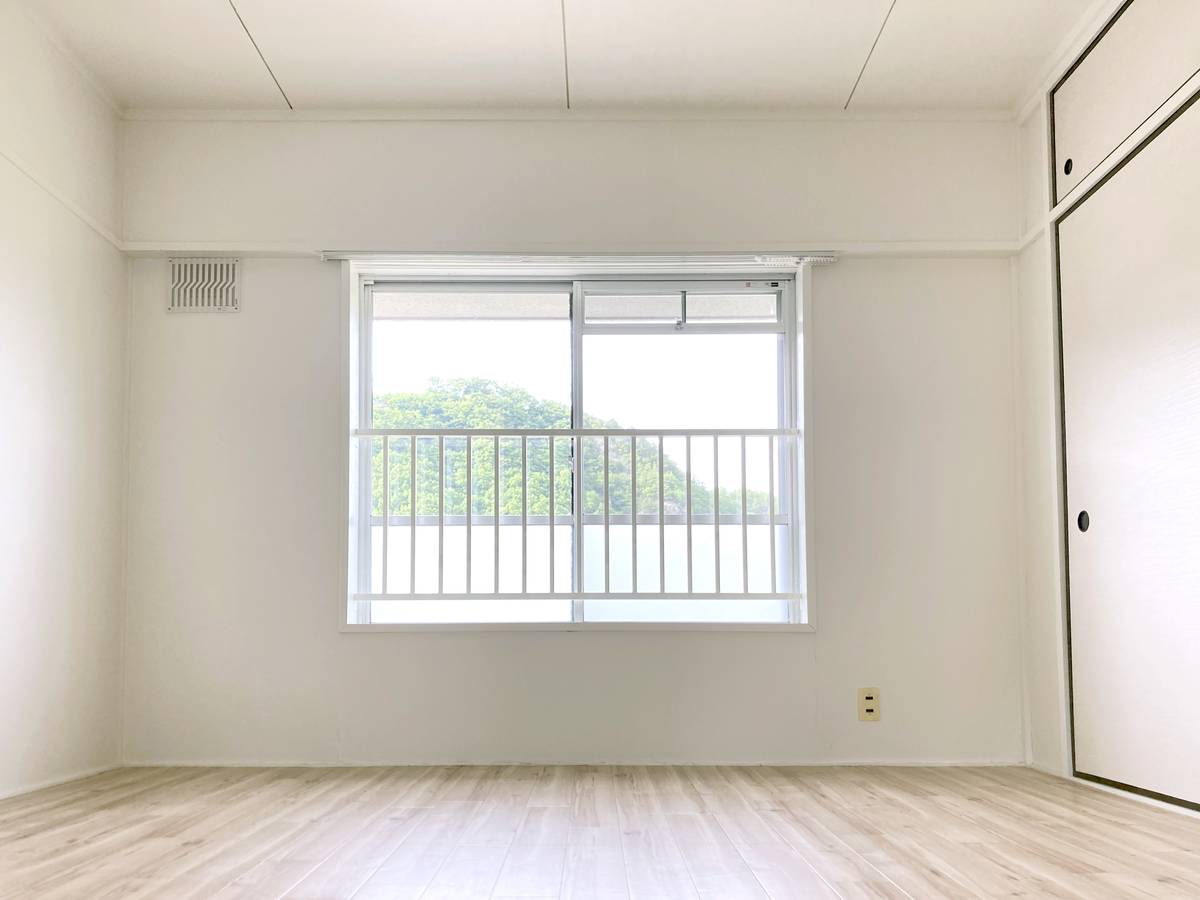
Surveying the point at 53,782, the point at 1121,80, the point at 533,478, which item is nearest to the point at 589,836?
the point at 533,478

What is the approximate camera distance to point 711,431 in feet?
12.3

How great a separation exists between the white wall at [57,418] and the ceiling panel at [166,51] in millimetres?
102

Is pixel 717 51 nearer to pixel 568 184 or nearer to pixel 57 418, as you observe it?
pixel 568 184

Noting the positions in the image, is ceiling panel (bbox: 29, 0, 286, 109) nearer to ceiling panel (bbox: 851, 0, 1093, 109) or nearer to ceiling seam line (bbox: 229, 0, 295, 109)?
ceiling seam line (bbox: 229, 0, 295, 109)

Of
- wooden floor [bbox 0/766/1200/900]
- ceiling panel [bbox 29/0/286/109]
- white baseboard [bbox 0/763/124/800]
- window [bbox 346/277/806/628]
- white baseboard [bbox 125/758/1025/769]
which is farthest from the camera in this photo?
window [bbox 346/277/806/628]

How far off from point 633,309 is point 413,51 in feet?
4.00

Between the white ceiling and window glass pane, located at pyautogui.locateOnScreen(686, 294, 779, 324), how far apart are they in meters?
0.70

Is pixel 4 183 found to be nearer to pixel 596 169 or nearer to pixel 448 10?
pixel 448 10

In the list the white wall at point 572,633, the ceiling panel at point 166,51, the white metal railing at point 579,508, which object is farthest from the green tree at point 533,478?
the ceiling panel at point 166,51

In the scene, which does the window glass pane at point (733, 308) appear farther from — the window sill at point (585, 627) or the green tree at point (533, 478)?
the window sill at point (585, 627)

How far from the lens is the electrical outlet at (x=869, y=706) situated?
3.56 metres

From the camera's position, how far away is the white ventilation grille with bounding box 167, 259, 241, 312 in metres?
3.71

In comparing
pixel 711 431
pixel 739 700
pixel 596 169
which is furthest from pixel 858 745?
pixel 596 169

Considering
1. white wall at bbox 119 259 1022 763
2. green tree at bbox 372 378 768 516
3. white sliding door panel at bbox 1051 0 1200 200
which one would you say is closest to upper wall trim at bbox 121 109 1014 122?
white sliding door panel at bbox 1051 0 1200 200
